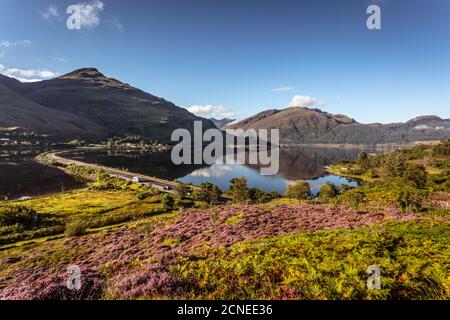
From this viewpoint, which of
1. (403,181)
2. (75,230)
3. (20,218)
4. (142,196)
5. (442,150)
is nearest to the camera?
(75,230)

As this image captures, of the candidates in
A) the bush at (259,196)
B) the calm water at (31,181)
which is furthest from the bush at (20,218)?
the bush at (259,196)

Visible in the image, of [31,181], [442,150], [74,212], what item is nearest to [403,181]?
[74,212]

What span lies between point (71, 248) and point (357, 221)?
3579 centimetres

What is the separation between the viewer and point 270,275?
13242mm

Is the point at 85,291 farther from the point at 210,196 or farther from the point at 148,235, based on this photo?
the point at 210,196

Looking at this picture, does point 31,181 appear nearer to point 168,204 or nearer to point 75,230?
point 168,204

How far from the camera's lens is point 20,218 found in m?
50.4

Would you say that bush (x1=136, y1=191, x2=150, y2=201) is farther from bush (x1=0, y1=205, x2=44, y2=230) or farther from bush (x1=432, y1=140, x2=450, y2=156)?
bush (x1=432, y1=140, x2=450, y2=156)

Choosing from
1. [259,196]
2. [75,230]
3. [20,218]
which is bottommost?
[75,230]

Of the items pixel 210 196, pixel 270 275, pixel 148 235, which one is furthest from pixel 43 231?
pixel 270 275

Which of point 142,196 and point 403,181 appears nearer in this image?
point 142,196

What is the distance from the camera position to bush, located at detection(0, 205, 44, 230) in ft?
159

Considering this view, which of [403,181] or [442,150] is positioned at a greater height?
[442,150]

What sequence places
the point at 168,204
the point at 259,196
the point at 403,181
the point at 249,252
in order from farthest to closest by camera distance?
the point at 403,181 → the point at 259,196 → the point at 168,204 → the point at 249,252
